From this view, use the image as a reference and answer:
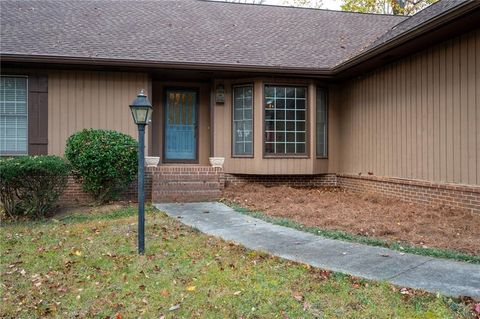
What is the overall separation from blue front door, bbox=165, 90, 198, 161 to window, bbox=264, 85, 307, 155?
2.18 m

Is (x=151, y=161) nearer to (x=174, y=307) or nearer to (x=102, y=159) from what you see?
(x=102, y=159)

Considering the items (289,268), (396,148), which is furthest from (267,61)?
(289,268)

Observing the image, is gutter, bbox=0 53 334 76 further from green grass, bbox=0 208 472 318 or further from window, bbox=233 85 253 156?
green grass, bbox=0 208 472 318

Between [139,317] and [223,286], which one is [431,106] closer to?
[223,286]

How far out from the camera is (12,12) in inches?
454

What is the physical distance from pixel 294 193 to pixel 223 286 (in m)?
5.86

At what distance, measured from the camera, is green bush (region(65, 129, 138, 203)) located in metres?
8.25

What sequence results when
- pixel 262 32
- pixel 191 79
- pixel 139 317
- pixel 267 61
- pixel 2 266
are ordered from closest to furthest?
pixel 139 317
pixel 2 266
pixel 267 61
pixel 191 79
pixel 262 32

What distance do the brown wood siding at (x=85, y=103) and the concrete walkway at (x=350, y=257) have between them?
412 cm

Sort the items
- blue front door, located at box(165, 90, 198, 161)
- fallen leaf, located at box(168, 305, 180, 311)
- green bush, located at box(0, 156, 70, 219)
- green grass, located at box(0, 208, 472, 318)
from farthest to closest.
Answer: blue front door, located at box(165, 90, 198, 161), green bush, located at box(0, 156, 70, 219), fallen leaf, located at box(168, 305, 180, 311), green grass, located at box(0, 208, 472, 318)

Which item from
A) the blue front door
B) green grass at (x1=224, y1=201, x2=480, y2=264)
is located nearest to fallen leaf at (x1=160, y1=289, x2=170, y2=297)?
green grass at (x1=224, y1=201, x2=480, y2=264)

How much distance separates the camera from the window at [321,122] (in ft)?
35.4

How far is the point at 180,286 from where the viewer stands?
391 cm

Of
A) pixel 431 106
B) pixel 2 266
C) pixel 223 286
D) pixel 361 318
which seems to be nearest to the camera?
pixel 361 318
